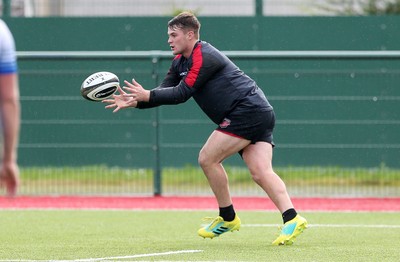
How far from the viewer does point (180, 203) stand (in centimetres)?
1515

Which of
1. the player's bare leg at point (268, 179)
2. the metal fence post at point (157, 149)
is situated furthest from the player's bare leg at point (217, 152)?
the metal fence post at point (157, 149)

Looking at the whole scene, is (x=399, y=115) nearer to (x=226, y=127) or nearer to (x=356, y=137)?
(x=356, y=137)

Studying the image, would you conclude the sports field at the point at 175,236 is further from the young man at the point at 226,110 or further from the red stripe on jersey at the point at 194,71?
the red stripe on jersey at the point at 194,71

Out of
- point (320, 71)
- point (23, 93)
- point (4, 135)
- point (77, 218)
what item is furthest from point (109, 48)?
point (4, 135)

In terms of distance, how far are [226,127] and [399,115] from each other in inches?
259

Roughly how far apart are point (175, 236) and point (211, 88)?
1.60 meters

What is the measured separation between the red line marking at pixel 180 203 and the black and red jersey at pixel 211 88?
4.28 meters

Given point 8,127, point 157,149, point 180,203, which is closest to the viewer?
point 8,127

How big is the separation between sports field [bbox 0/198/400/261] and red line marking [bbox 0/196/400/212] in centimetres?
19

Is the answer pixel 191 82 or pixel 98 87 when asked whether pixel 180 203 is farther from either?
pixel 191 82

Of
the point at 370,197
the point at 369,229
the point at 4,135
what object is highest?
the point at 4,135

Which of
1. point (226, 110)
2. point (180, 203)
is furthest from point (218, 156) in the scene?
point (180, 203)

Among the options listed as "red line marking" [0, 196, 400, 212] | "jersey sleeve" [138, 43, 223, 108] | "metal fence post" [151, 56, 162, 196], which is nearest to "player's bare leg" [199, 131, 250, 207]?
"jersey sleeve" [138, 43, 223, 108]

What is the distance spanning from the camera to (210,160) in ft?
32.4
